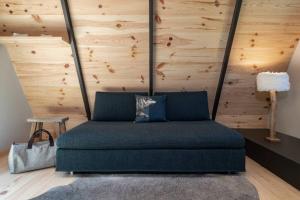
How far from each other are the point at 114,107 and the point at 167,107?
699mm

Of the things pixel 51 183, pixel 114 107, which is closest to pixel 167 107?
pixel 114 107

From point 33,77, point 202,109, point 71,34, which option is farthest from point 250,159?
point 33,77

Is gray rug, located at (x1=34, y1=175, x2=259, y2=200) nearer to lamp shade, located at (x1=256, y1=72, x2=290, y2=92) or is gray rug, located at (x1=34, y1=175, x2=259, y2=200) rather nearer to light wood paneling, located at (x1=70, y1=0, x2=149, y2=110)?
lamp shade, located at (x1=256, y1=72, x2=290, y2=92)

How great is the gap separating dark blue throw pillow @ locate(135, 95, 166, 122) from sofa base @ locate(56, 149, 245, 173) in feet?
2.21

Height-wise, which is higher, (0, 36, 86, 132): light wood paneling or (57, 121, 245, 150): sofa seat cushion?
Answer: (0, 36, 86, 132): light wood paneling

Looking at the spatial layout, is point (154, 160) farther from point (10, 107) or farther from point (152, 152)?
point (10, 107)

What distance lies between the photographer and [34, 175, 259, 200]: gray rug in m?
1.94

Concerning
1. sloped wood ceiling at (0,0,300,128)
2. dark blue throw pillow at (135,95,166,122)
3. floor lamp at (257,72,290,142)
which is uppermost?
sloped wood ceiling at (0,0,300,128)

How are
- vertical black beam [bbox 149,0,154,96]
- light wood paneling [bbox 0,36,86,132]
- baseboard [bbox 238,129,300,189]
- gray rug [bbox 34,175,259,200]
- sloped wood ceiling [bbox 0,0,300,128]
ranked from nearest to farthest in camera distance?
gray rug [bbox 34,175,259,200], baseboard [bbox 238,129,300,189], vertical black beam [bbox 149,0,154,96], sloped wood ceiling [bbox 0,0,300,128], light wood paneling [bbox 0,36,86,132]

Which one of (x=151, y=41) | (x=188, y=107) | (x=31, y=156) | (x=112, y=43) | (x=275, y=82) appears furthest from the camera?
(x=188, y=107)

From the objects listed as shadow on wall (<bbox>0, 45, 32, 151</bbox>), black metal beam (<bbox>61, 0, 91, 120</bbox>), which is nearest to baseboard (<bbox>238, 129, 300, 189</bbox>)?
black metal beam (<bbox>61, 0, 91, 120</bbox>)

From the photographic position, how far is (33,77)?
322 centimetres

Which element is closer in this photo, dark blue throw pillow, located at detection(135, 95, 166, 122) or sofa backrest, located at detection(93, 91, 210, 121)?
dark blue throw pillow, located at detection(135, 95, 166, 122)

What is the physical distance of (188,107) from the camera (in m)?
3.10
